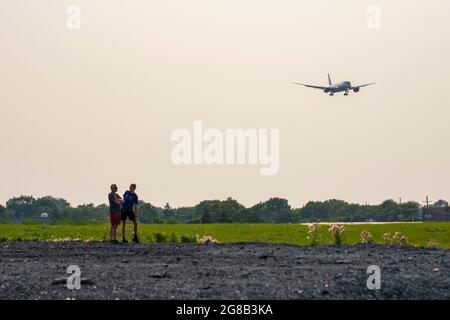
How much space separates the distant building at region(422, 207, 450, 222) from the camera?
158 meters

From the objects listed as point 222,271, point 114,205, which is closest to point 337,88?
point 114,205

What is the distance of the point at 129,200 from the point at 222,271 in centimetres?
1082

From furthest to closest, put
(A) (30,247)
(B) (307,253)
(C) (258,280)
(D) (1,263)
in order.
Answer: (A) (30,247) < (B) (307,253) < (D) (1,263) < (C) (258,280)

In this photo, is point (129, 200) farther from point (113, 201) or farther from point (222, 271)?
point (222, 271)

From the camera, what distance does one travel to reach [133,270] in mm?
22516

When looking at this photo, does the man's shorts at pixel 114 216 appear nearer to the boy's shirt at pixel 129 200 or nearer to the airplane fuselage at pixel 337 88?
the boy's shirt at pixel 129 200

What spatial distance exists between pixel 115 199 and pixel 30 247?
10.6 feet

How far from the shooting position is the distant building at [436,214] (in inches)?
6224

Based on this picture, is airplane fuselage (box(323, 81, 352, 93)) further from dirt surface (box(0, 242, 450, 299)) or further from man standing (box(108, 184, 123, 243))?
dirt surface (box(0, 242, 450, 299))

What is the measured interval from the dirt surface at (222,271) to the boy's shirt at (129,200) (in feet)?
7.61

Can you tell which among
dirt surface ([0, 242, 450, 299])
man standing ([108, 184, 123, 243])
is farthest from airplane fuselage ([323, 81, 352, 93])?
dirt surface ([0, 242, 450, 299])

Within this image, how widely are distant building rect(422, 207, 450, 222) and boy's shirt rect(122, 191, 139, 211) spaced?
410 feet
